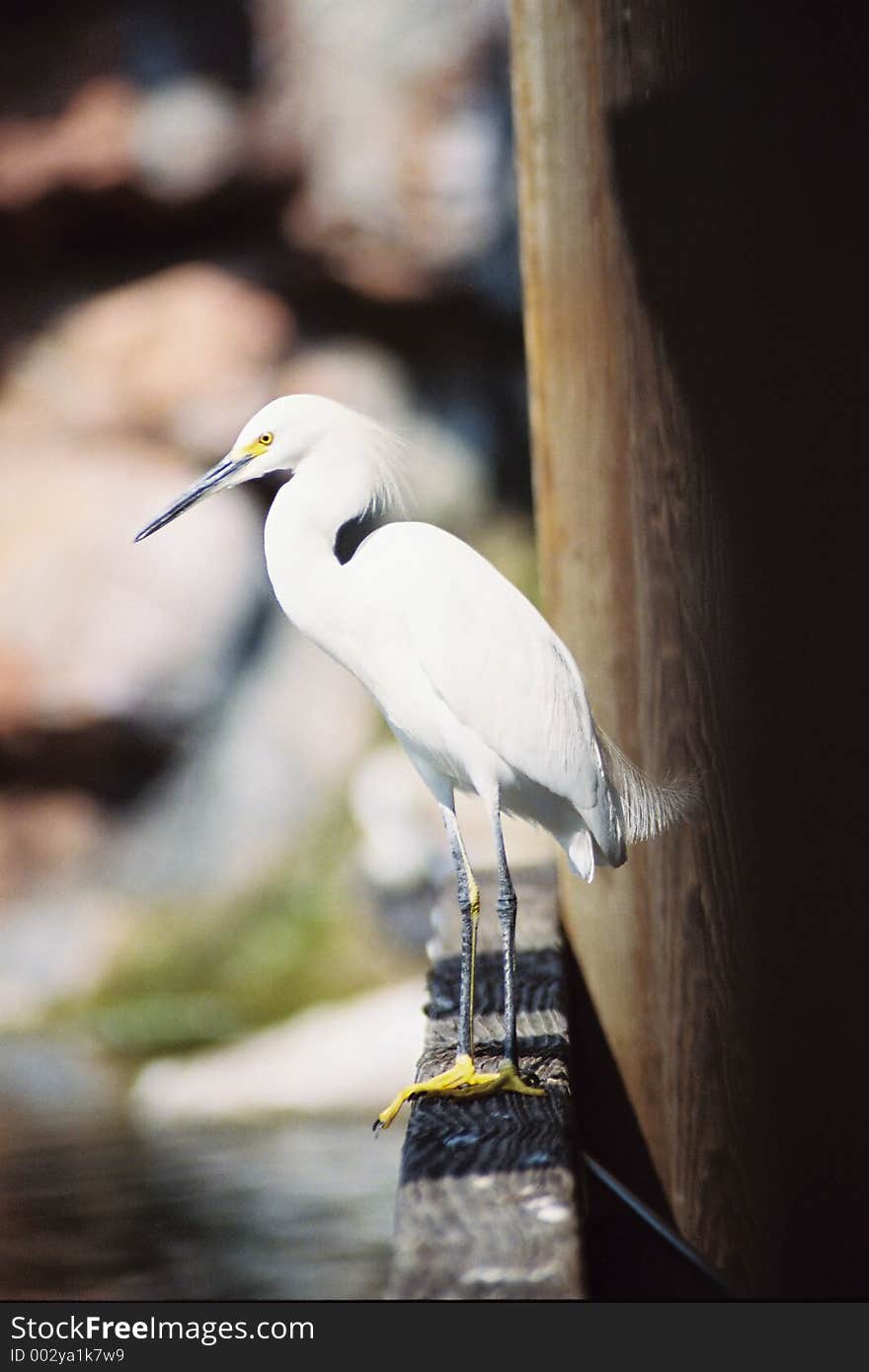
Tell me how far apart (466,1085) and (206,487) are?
1.26 feet

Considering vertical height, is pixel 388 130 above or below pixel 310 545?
above

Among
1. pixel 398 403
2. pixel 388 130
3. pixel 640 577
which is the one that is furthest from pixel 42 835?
pixel 640 577

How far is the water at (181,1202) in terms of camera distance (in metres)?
1.83

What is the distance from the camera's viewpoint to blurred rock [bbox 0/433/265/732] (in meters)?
3.01

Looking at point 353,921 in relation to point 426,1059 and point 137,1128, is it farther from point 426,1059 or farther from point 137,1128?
point 426,1059

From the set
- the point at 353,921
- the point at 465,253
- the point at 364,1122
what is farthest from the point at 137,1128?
the point at 465,253

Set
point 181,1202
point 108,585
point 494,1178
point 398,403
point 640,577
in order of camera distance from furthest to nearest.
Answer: point 398,403
point 108,585
point 181,1202
point 640,577
point 494,1178

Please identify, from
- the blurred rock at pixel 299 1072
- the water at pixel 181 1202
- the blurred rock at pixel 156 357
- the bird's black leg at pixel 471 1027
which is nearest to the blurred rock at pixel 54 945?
the water at pixel 181 1202

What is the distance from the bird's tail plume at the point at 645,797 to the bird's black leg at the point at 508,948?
0.09 m

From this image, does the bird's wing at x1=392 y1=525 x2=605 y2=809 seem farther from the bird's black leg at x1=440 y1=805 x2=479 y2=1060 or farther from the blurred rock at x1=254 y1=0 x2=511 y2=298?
the blurred rock at x1=254 y1=0 x2=511 y2=298

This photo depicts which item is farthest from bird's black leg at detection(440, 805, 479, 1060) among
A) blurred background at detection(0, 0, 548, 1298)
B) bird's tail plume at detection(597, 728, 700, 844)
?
blurred background at detection(0, 0, 548, 1298)

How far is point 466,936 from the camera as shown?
81 cm

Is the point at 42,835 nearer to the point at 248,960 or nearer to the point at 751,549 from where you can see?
the point at 248,960

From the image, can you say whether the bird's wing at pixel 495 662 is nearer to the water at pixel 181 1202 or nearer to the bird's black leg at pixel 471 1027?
the bird's black leg at pixel 471 1027
